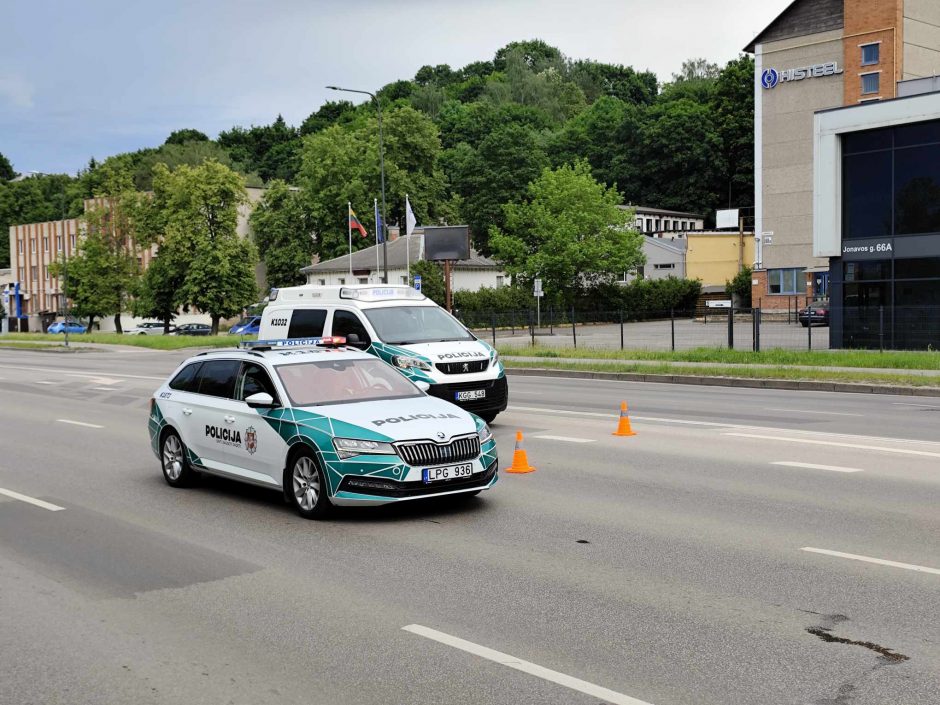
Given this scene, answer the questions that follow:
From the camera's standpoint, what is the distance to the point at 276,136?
139m

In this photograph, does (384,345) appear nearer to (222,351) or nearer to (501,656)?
(222,351)

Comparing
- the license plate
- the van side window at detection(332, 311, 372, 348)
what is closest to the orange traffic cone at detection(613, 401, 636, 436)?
the van side window at detection(332, 311, 372, 348)

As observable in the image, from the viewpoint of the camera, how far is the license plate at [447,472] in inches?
357

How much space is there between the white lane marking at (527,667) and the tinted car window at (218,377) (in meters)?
5.30

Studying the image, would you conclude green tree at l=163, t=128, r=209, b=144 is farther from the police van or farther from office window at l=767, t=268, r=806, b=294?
the police van

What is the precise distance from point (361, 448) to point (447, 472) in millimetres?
785


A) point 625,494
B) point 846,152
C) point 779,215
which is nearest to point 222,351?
point 625,494

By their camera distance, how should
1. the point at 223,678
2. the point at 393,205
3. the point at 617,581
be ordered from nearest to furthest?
the point at 223,678 < the point at 617,581 < the point at 393,205

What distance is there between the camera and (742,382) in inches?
984

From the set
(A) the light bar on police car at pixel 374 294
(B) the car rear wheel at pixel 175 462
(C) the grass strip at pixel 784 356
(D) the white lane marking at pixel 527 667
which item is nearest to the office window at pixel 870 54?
(C) the grass strip at pixel 784 356

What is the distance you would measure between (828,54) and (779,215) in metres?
10.0

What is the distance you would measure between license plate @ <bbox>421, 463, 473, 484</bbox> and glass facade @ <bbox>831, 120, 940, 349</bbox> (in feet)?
82.4

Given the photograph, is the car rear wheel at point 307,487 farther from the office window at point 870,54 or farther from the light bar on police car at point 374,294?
the office window at point 870,54

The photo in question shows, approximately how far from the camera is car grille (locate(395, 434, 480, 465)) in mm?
9016
